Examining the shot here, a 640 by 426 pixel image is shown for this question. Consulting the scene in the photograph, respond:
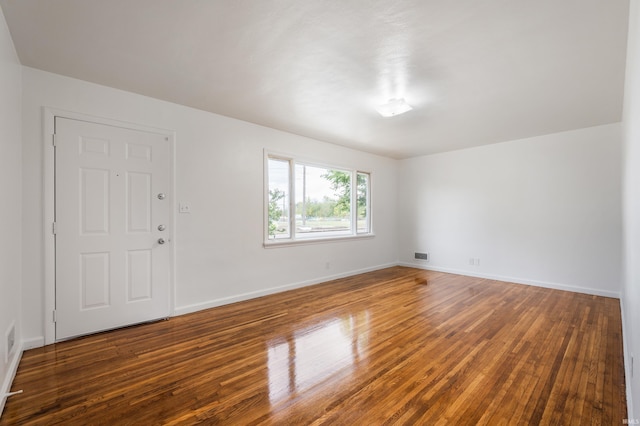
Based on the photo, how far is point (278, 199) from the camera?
15.5 ft

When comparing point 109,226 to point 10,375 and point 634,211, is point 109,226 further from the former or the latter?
point 634,211

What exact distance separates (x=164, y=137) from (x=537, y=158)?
18.7 ft

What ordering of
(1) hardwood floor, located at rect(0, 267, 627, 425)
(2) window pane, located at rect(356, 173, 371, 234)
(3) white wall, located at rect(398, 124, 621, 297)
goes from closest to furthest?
(1) hardwood floor, located at rect(0, 267, 627, 425), (3) white wall, located at rect(398, 124, 621, 297), (2) window pane, located at rect(356, 173, 371, 234)

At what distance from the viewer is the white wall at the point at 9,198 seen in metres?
1.99

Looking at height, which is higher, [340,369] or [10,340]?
[10,340]

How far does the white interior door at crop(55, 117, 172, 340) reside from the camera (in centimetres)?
285

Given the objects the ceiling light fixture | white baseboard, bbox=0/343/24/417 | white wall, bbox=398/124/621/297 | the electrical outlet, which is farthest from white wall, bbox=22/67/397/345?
white wall, bbox=398/124/621/297

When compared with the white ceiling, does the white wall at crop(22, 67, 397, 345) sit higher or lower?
lower

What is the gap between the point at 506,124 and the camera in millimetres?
4281

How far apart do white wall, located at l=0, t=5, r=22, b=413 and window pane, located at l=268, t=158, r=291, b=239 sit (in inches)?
109

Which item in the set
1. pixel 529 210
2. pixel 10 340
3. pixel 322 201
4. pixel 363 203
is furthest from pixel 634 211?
pixel 363 203

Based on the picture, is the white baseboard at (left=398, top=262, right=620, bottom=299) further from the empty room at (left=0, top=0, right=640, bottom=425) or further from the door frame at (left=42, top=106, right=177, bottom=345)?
the door frame at (left=42, top=106, right=177, bottom=345)

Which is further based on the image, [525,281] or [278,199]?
[525,281]

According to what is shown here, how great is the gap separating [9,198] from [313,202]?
150 inches
